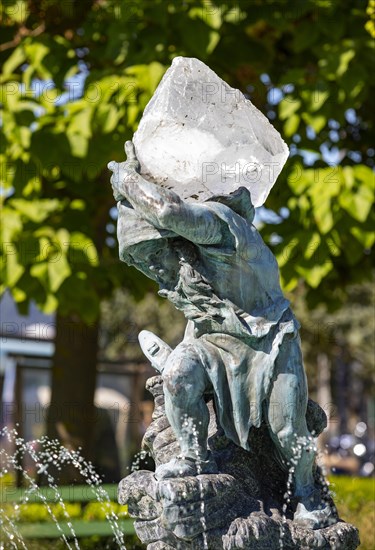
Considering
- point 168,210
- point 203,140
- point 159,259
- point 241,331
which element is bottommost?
A: point 241,331

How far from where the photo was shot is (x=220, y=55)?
320 inches

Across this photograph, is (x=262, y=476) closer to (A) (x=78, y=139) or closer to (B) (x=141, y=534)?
(B) (x=141, y=534)

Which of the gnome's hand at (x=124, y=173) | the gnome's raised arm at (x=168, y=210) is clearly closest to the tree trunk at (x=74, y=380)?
the gnome's hand at (x=124, y=173)

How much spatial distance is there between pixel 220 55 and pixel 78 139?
5.43ft

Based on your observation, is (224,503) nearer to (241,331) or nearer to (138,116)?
(241,331)

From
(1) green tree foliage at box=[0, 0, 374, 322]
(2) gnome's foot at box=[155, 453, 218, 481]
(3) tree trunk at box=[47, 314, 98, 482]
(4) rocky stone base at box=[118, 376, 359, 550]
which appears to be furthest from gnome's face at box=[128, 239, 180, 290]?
(3) tree trunk at box=[47, 314, 98, 482]

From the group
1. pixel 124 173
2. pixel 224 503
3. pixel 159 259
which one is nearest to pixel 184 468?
pixel 224 503

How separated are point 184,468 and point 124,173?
4.19 ft

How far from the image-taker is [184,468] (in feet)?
12.9

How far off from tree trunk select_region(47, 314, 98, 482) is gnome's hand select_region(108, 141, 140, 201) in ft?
18.7

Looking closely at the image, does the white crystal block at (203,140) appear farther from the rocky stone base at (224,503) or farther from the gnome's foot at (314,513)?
the gnome's foot at (314,513)

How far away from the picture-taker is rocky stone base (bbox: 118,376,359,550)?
383 centimetres

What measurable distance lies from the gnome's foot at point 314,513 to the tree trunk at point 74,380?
561 centimetres

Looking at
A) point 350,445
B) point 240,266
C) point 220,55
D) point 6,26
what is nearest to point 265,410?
point 240,266
